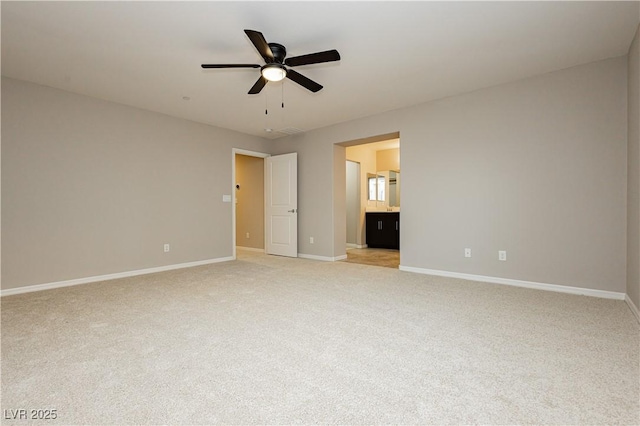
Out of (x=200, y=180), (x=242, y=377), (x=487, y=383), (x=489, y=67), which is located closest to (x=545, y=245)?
(x=489, y=67)

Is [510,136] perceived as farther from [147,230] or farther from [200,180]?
[147,230]

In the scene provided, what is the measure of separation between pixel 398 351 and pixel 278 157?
4969mm

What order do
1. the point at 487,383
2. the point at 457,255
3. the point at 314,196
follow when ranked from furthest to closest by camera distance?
the point at 314,196, the point at 457,255, the point at 487,383

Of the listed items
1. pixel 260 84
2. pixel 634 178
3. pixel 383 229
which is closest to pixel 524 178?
pixel 634 178

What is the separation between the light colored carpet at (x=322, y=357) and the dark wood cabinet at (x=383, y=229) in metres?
3.75

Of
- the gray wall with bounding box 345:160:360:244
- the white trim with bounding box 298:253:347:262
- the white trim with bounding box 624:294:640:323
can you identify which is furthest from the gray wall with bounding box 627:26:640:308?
the gray wall with bounding box 345:160:360:244

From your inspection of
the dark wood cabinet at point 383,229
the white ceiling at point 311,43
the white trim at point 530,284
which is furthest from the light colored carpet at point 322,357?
the dark wood cabinet at point 383,229

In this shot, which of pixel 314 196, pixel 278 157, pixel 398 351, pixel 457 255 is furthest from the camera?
pixel 278 157

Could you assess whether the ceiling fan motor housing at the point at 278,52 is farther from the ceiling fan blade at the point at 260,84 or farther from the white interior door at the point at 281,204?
the white interior door at the point at 281,204

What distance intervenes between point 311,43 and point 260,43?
25.6 inches

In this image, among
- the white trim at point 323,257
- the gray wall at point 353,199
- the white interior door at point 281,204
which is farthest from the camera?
the gray wall at point 353,199

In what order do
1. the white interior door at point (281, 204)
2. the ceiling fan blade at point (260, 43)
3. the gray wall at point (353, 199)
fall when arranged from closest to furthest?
1. the ceiling fan blade at point (260, 43)
2. the white interior door at point (281, 204)
3. the gray wall at point (353, 199)

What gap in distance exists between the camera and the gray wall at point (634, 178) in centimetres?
262

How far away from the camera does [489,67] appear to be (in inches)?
130
